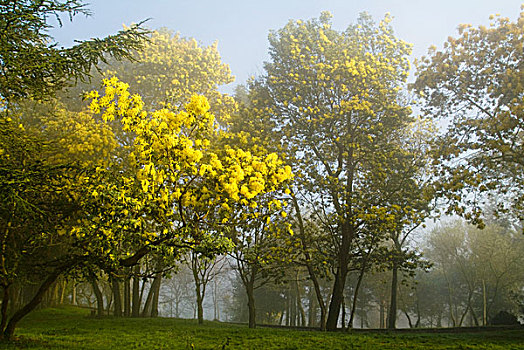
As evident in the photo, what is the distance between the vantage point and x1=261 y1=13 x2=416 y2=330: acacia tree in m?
17.0

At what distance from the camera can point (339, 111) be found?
1738 centimetres

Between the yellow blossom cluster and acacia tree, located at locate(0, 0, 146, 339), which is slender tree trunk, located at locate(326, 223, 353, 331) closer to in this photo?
the yellow blossom cluster

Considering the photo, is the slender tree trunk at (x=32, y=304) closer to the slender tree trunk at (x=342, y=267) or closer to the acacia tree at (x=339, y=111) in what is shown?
the acacia tree at (x=339, y=111)

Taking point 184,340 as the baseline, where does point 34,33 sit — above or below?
above

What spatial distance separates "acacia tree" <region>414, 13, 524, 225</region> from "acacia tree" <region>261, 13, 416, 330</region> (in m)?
1.95

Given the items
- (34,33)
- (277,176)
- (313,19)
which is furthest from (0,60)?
(313,19)

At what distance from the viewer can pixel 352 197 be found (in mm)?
16578

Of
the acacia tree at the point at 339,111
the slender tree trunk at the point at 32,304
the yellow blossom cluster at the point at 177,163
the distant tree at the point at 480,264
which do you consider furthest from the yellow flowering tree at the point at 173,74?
the distant tree at the point at 480,264

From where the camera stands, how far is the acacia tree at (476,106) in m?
14.3

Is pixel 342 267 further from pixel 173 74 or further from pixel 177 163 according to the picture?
pixel 173 74

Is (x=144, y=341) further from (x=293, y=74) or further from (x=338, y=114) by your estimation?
(x=293, y=74)

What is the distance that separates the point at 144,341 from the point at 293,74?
41.4ft

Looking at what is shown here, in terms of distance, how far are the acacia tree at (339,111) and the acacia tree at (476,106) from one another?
1949 mm

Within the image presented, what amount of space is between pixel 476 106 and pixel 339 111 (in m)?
5.75
